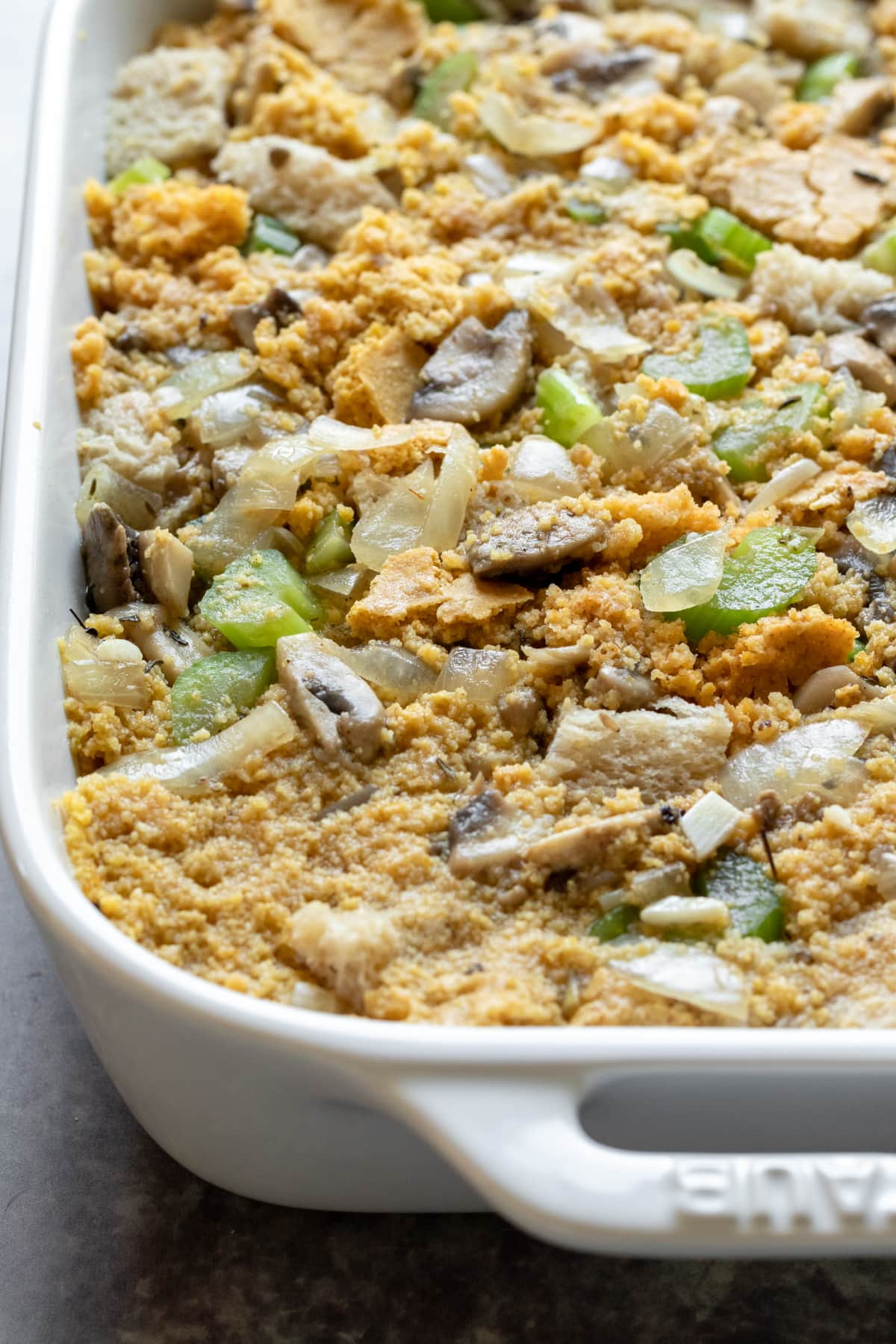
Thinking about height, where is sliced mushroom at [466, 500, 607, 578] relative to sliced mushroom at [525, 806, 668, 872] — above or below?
above

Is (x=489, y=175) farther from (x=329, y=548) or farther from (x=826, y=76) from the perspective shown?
(x=329, y=548)

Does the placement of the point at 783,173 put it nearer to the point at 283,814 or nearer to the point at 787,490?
the point at 787,490

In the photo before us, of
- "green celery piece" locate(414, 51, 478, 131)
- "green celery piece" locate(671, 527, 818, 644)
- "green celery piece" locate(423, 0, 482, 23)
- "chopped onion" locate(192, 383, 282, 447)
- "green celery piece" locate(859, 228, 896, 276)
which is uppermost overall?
"green celery piece" locate(423, 0, 482, 23)

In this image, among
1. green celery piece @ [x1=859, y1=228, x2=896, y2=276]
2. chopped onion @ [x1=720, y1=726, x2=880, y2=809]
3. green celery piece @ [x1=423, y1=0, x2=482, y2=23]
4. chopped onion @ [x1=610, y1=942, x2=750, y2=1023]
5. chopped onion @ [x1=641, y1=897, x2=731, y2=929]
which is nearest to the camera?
chopped onion @ [x1=610, y1=942, x2=750, y2=1023]

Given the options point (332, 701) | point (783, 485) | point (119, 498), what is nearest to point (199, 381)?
point (119, 498)

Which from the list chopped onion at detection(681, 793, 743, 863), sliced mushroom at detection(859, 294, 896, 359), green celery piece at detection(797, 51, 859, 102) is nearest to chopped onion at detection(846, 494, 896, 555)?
sliced mushroom at detection(859, 294, 896, 359)

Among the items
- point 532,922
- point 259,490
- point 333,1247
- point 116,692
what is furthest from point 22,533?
point 333,1247

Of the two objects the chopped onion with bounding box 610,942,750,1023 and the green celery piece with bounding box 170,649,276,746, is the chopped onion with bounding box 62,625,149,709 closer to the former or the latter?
the green celery piece with bounding box 170,649,276,746
